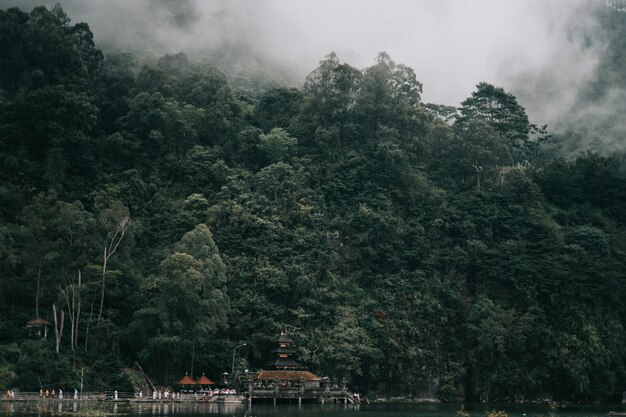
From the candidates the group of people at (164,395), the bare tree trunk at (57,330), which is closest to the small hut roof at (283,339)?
the group of people at (164,395)

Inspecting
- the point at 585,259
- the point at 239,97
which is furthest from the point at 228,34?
the point at 585,259

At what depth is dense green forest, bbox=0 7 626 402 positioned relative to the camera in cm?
7306

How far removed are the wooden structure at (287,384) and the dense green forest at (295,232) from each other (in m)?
2.08

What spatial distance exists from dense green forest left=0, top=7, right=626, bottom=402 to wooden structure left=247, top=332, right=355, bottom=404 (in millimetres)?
2079

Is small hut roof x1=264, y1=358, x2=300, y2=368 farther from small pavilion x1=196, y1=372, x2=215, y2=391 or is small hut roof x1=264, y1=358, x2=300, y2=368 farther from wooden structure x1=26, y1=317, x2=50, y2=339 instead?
wooden structure x1=26, y1=317, x2=50, y2=339

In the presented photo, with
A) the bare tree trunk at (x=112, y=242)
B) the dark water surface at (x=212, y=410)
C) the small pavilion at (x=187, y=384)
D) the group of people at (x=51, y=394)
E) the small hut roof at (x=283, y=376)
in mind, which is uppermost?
the bare tree trunk at (x=112, y=242)

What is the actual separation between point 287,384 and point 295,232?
57.9ft

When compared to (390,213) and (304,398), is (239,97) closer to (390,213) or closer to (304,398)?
(390,213)

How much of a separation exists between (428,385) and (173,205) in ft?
99.6

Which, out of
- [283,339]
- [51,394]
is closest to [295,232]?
[283,339]

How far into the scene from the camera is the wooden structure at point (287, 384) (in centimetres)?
7200

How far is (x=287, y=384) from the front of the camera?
72750 millimetres

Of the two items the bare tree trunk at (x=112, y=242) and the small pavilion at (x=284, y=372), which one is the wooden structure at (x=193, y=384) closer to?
the small pavilion at (x=284, y=372)

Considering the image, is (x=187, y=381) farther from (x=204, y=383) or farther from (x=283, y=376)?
(x=283, y=376)
